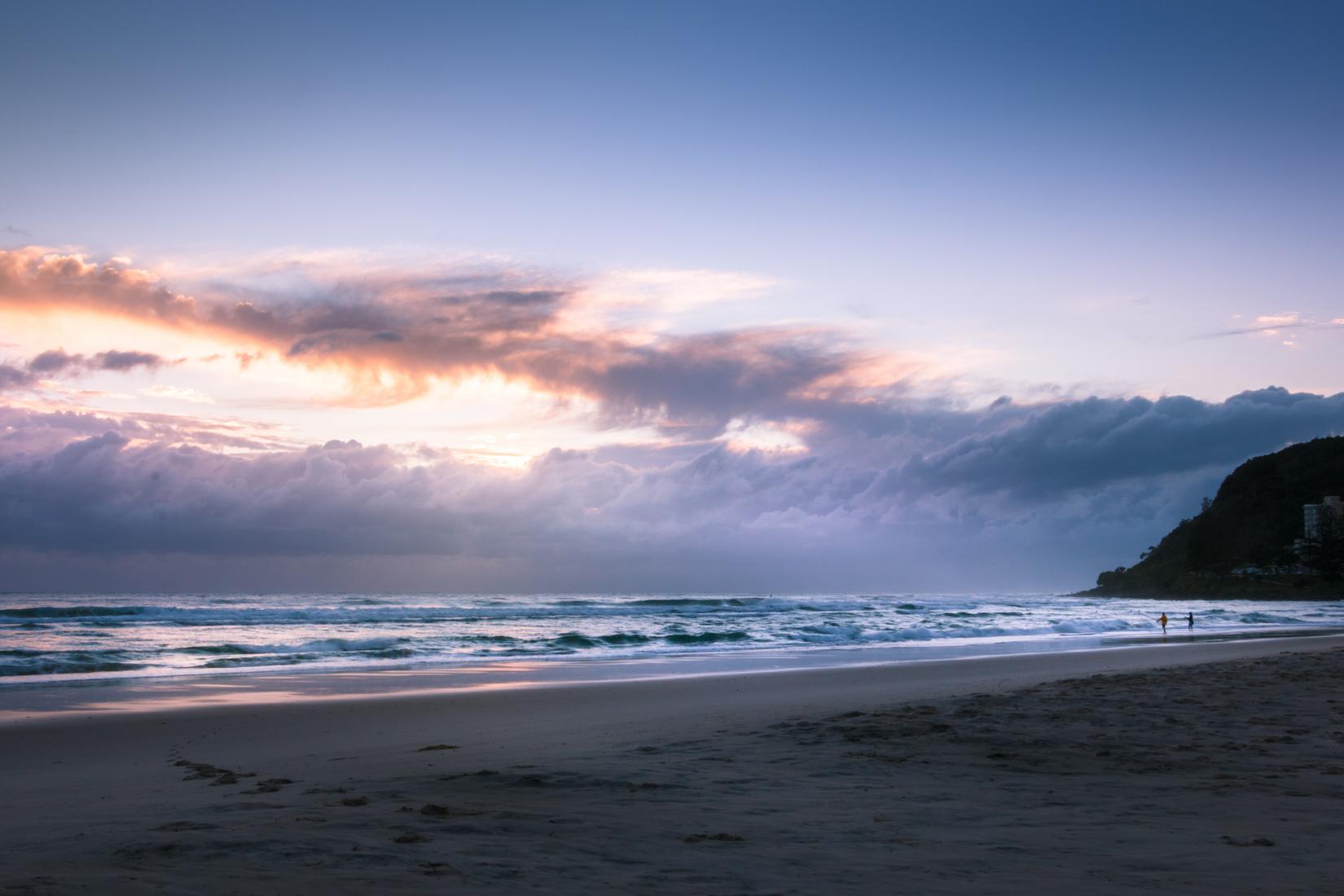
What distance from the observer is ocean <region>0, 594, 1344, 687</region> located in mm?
26172

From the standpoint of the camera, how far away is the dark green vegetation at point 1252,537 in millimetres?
117062

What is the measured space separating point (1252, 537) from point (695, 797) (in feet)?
496

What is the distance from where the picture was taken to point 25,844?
19.2ft

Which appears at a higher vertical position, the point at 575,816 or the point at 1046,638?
the point at 575,816

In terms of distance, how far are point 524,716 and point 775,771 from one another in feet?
20.6

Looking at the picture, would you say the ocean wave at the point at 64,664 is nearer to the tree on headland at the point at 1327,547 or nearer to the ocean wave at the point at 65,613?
the ocean wave at the point at 65,613

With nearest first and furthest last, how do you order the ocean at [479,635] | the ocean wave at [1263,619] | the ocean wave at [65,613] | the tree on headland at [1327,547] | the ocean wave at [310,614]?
the ocean at [479,635]
the ocean wave at [310,614]
the ocean wave at [65,613]
the ocean wave at [1263,619]
the tree on headland at [1327,547]

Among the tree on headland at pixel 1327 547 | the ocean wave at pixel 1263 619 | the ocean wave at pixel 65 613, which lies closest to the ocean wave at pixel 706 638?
the ocean wave at pixel 65 613

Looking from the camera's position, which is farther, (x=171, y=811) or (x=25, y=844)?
(x=171, y=811)

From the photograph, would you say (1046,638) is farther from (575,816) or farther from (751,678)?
(575,816)

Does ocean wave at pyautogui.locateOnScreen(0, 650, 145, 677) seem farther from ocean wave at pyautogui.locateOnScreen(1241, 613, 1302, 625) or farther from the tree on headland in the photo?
the tree on headland

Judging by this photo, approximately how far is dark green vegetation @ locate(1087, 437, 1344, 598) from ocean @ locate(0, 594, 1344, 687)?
60.4m

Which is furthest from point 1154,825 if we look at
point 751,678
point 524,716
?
point 751,678

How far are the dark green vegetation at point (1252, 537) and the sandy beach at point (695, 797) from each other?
400ft
